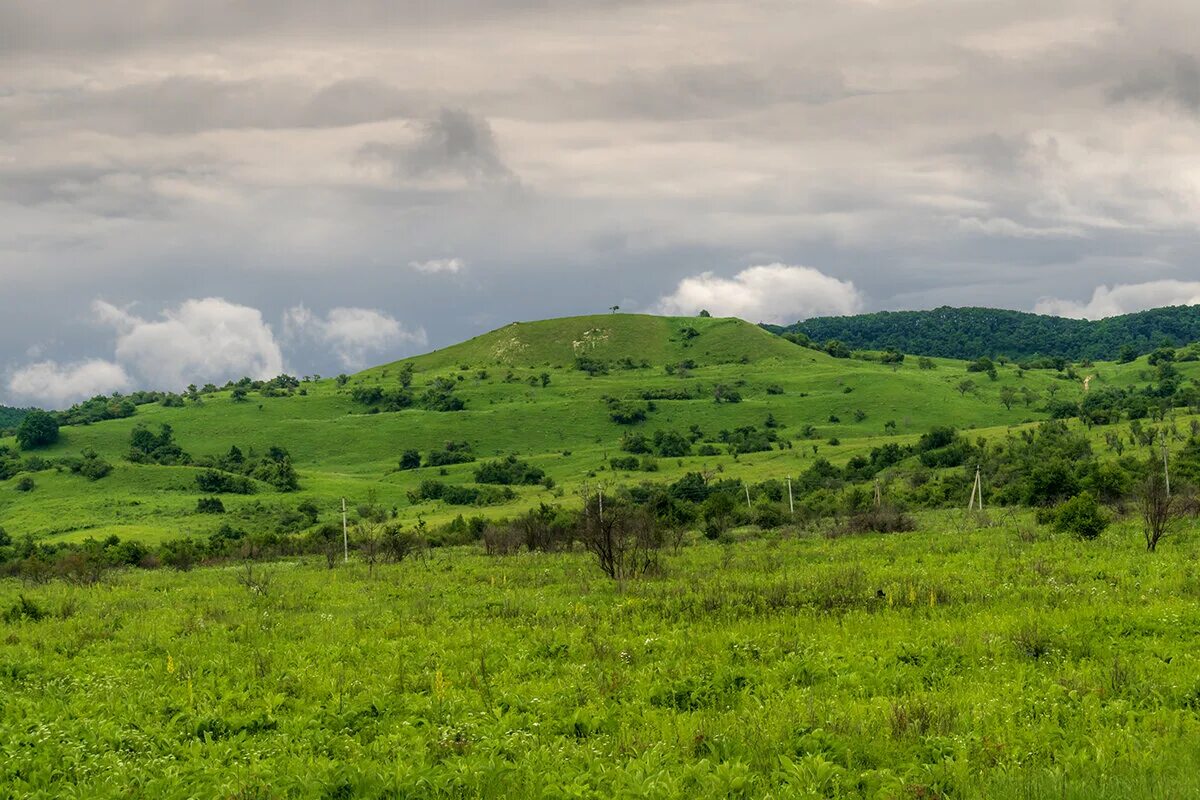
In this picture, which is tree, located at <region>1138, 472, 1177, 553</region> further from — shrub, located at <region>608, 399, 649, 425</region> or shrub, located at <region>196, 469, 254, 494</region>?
shrub, located at <region>608, 399, 649, 425</region>

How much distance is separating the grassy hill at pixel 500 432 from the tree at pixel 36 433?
218 cm

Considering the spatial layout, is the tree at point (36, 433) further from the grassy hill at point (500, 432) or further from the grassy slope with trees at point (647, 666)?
the grassy slope with trees at point (647, 666)

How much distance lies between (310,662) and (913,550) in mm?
22620

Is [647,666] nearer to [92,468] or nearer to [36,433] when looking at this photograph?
[92,468]

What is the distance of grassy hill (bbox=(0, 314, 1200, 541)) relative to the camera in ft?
337

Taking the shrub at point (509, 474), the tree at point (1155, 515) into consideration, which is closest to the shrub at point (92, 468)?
the shrub at point (509, 474)

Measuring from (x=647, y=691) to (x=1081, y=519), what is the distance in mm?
27025

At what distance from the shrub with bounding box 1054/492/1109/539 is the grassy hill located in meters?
53.7

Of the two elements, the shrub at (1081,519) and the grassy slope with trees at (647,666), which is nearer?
the grassy slope with trees at (647,666)

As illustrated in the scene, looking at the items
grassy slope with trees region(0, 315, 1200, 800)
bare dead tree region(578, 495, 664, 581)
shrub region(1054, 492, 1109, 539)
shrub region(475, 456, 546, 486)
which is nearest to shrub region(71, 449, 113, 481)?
shrub region(475, 456, 546, 486)

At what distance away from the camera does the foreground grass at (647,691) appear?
1041 centimetres

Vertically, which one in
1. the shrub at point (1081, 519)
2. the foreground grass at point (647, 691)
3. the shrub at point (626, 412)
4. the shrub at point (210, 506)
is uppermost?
the shrub at point (626, 412)

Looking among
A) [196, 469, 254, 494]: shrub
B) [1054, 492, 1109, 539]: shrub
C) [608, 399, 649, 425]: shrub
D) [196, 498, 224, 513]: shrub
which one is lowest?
[196, 498, 224, 513]: shrub

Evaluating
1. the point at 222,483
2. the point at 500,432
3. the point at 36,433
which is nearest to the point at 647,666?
the point at 222,483
